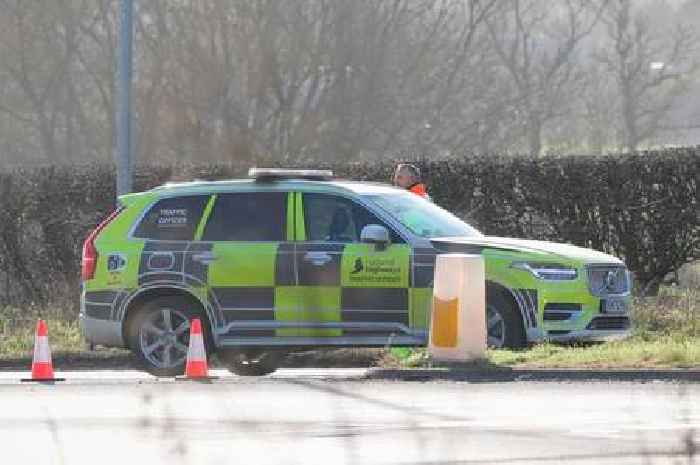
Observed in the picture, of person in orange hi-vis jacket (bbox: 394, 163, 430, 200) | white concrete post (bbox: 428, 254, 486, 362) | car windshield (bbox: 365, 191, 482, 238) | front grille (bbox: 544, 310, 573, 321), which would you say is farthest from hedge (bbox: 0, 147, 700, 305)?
white concrete post (bbox: 428, 254, 486, 362)

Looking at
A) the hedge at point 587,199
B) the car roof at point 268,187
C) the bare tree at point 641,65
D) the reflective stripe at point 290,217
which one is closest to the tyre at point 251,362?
the reflective stripe at point 290,217

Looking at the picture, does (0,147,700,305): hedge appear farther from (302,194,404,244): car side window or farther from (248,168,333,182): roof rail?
(302,194,404,244): car side window

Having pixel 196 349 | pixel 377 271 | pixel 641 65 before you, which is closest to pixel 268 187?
pixel 377 271

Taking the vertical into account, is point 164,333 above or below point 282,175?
below

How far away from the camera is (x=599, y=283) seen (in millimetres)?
14867

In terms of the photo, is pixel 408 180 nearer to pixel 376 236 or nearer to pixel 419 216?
pixel 419 216

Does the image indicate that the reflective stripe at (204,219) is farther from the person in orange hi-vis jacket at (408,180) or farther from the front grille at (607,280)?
the front grille at (607,280)

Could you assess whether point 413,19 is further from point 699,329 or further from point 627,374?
point 627,374

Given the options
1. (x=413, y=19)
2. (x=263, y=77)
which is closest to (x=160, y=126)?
(x=263, y=77)

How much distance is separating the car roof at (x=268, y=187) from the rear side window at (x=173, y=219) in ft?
0.33

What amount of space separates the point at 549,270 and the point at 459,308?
3.90ft

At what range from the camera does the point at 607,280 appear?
1495 cm

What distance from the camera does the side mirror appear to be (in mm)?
14578

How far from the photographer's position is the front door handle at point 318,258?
48.3ft
